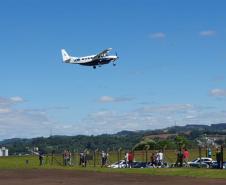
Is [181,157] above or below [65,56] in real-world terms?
below

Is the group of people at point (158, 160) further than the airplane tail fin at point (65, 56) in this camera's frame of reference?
No

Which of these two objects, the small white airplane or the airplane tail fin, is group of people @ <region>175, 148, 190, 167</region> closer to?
the small white airplane

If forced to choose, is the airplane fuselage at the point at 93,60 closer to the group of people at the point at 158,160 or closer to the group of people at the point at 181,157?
the group of people at the point at 158,160

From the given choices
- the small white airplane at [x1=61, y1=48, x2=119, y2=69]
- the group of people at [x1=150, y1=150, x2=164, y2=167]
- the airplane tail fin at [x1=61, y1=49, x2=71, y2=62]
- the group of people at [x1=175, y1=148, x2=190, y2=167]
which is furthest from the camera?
the airplane tail fin at [x1=61, y1=49, x2=71, y2=62]

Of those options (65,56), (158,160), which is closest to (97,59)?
(65,56)

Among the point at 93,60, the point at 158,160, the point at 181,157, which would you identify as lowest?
the point at 158,160

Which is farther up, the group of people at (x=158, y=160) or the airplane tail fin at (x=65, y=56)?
the airplane tail fin at (x=65, y=56)

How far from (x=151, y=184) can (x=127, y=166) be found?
21.2 m

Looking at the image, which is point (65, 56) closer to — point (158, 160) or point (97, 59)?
point (97, 59)

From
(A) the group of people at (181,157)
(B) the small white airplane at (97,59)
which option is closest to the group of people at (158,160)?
(A) the group of people at (181,157)

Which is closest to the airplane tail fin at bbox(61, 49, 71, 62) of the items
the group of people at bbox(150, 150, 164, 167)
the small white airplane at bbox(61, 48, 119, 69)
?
the small white airplane at bbox(61, 48, 119, 69)

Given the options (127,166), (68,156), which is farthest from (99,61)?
(127,166)

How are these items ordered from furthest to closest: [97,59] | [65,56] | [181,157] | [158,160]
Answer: [65,56], [97,59], [158,160], [181,157]

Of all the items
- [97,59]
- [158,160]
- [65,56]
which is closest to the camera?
[158,160]
